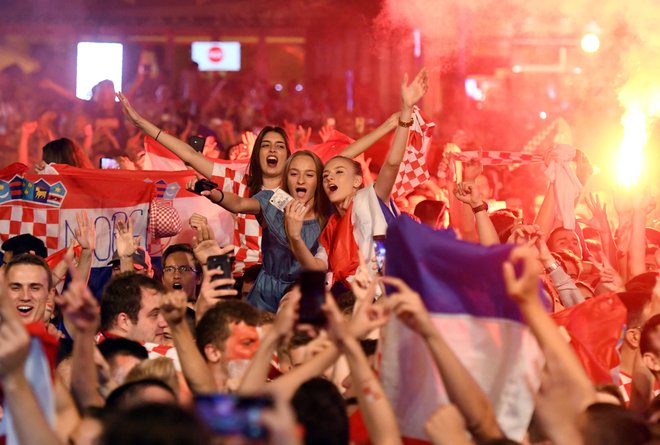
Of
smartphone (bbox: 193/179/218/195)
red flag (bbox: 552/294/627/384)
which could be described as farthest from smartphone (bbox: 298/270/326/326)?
smartphone (bbox: 193/179/218/195)

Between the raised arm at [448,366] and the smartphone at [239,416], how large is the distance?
1033 mm

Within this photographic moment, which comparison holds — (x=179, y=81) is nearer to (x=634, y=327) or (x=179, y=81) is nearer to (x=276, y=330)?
(x=634, y=327)

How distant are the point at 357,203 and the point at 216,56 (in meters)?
19.8

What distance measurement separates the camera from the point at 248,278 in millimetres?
6953

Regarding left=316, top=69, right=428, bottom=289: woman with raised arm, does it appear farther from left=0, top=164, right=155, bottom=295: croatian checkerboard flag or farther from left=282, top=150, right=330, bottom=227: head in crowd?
left=0, top=164, right=155, bottom=295: croatian checkerboard flag

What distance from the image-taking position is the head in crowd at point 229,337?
4453 mm

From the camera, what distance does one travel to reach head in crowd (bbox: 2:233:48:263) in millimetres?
6785

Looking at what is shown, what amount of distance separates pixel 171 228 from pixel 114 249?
1.34 ft

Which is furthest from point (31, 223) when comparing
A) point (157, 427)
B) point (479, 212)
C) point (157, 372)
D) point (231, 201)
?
point (157, 427)

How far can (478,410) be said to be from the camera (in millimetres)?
3623

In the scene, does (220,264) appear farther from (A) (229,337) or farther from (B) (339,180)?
(B) (339,180)

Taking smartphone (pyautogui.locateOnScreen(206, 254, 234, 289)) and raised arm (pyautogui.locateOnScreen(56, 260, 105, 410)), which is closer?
raised arm (pyautogui.locateOnScreen(56, 260, 105, 410))

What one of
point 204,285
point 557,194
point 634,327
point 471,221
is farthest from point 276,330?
point 557,194

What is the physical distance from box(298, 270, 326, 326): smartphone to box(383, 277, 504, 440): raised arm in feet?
0.96
